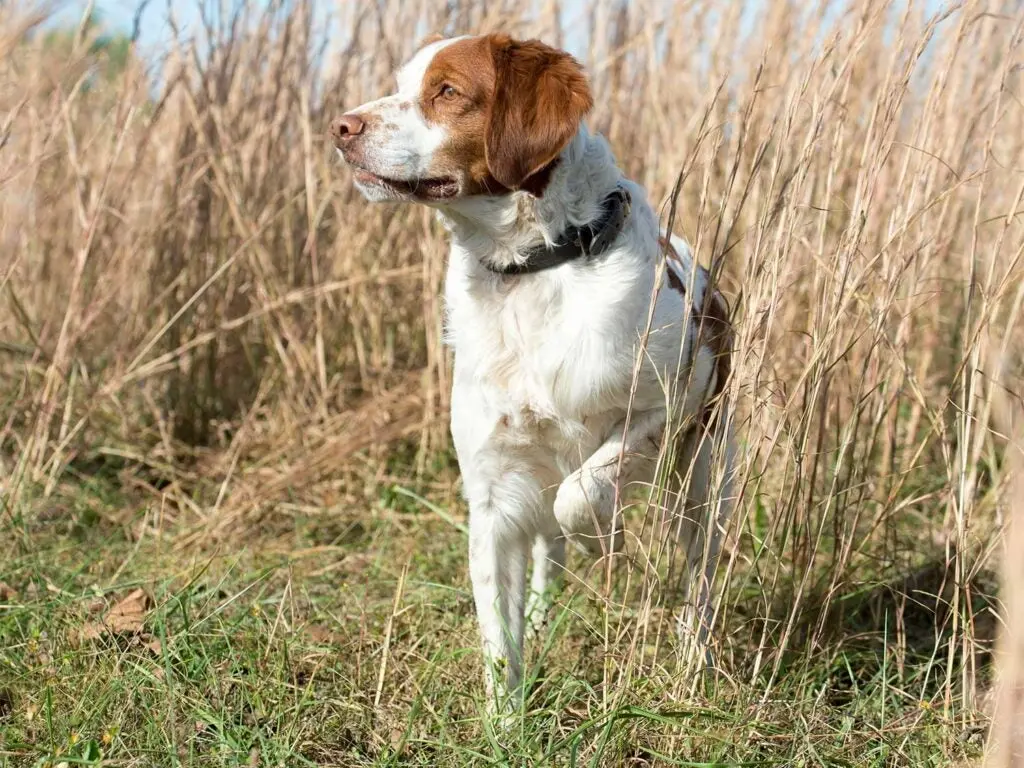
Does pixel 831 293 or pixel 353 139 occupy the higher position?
pixel 353 139

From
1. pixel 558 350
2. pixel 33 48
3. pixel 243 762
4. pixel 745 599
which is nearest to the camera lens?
pixel 243 762

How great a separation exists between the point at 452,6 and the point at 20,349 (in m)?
1.88

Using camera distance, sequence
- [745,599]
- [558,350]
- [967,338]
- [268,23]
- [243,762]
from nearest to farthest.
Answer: [243,762] → [967,338] → [558,350] → [745,599] → [268,23]

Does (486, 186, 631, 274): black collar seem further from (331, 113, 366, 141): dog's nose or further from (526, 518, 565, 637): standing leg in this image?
(526, 518, 565, 637): standing leg

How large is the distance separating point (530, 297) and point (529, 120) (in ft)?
1.22

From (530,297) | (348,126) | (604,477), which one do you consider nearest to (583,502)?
(604,477)

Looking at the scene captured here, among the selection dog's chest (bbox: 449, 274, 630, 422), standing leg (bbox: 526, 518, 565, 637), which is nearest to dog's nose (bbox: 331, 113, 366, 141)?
dog's chest (bbox: 449, 274, 630, 422)

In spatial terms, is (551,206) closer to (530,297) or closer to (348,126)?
(530,297)

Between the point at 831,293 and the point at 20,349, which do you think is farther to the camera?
the point at 20,349

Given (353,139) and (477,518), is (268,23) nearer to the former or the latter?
(353,139)

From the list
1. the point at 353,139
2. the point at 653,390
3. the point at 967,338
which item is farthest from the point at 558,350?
the point at 967,338

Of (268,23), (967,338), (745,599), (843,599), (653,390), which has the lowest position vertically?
(745,599)

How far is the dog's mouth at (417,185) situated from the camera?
7.89 feet

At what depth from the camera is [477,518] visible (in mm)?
2545
